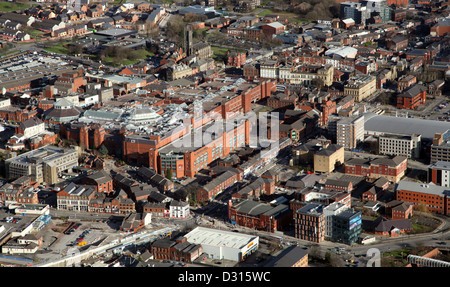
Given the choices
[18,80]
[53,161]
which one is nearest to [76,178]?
[53,161]


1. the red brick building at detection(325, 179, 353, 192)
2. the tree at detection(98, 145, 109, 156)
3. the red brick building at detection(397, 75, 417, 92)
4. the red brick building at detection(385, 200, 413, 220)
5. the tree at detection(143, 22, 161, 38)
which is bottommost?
the red brick building at detection(385, 200, 413, 220)

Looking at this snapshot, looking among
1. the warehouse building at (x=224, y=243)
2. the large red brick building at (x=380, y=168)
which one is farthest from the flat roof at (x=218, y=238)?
the large red brick building at (x=380, y=168)

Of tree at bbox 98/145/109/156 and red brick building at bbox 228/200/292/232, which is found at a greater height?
tree at bbox 98/145/109/156

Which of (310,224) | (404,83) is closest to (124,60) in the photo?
(404,83)

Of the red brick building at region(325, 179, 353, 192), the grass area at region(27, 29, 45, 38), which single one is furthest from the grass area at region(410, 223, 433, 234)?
the grass area at region(27, 29, 45, 38)

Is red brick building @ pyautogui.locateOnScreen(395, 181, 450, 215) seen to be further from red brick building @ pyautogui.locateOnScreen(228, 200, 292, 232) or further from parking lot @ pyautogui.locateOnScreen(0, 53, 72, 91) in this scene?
parking lot @ pyautogui.locateOnScreen(0, 53, 72, 91)

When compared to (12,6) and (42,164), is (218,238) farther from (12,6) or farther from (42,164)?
(12,6)

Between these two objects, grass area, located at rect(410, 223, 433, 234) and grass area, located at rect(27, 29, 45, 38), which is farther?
grass area, located at rect(27, 29, 45, 38)

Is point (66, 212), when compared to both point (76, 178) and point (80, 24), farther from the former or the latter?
point (80, 24)
